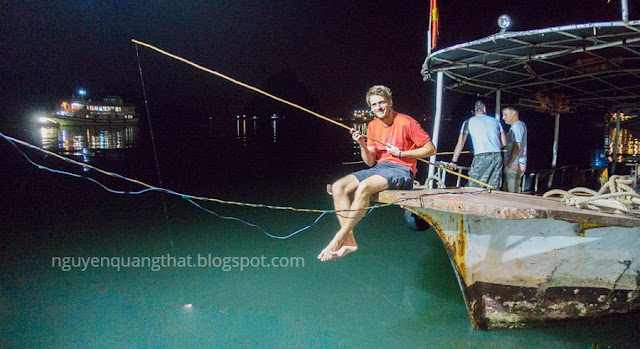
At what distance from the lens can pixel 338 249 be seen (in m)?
4.07

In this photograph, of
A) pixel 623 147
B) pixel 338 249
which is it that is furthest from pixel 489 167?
pixel 623 147

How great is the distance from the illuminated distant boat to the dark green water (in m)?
54.9

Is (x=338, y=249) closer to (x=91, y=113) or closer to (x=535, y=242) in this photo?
(x=535, y=242)

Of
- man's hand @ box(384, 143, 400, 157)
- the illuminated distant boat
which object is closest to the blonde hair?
man's hand @ box(384, 143, 400, 157)

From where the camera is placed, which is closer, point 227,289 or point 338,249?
point 338,249

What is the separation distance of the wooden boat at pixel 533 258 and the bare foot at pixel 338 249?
61cm

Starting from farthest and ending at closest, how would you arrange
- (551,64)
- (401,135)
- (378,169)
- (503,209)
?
(551,64), (378,169), (401,135), (503,209)

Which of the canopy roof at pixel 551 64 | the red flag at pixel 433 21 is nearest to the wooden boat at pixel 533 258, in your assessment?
the canopy roof at pixel 551 64

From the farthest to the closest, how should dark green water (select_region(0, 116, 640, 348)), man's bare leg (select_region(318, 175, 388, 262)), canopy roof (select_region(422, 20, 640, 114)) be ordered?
1. dark green water (select_region(0, 116, 640, 348))
2. canopy roof (select_region(422, 20, 640, 114))
3. man's bare leg (select_region(318, 175, 388, 262))

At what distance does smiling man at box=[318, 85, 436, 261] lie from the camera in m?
4.05

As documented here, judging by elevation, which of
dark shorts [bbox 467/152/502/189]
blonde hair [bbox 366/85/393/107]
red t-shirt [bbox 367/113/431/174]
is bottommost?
dark shorts [bbox 467/152/502/189]

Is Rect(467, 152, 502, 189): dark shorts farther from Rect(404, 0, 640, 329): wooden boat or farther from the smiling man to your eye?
the smiling man

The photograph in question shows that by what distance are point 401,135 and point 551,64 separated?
3.96 metres

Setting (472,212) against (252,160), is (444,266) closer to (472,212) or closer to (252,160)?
(472,212)
